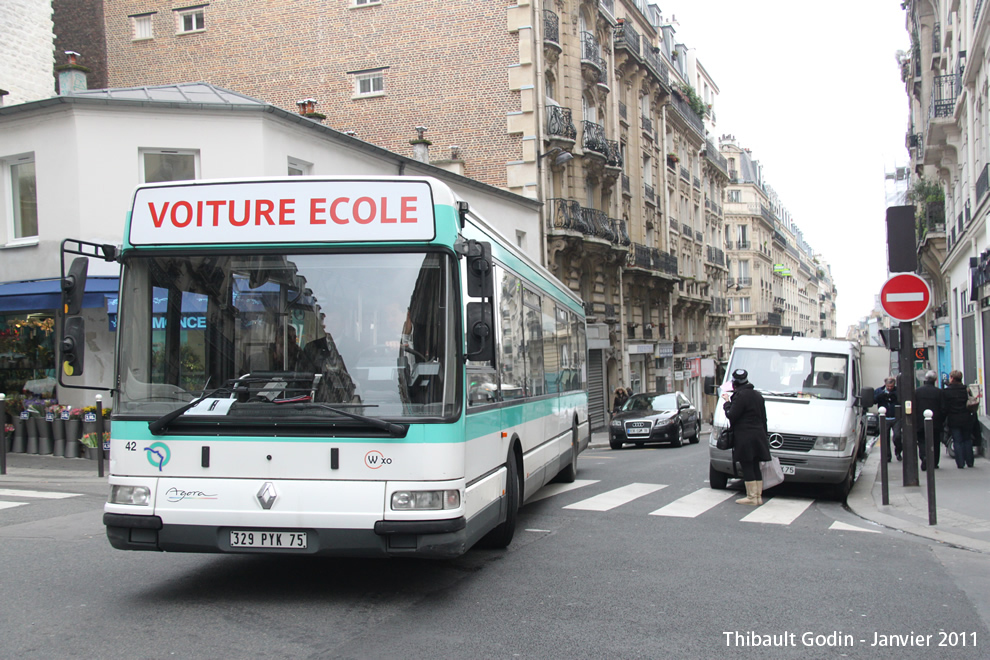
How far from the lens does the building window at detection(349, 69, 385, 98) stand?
31.0 meters

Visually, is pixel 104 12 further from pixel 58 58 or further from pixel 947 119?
pixel 947 119

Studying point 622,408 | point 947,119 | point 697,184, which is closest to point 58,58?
point 622,408

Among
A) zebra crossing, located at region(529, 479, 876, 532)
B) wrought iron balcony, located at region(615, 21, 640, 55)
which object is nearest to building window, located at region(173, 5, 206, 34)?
wrought iron balcony, located at region(615, 21, 640, 55)

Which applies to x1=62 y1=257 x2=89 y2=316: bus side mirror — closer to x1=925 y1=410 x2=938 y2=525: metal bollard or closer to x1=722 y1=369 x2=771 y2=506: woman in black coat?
x1=722 y1=369 x2=771 y2=506: woman in black coat

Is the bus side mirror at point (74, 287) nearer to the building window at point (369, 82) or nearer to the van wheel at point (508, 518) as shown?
the van wheel at point (508, 518)

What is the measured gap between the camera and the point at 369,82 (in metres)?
31.2

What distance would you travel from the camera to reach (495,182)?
103ft

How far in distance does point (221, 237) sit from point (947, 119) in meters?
23.8

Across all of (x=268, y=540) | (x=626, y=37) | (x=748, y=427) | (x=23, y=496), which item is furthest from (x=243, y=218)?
(x=626, y=37)

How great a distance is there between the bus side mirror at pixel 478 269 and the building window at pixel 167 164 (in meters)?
12.3

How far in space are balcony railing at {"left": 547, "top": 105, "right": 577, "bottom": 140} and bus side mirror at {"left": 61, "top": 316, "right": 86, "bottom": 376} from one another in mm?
27287

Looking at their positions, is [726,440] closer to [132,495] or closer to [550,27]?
[132,495]

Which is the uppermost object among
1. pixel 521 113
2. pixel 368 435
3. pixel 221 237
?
pixel 521 113

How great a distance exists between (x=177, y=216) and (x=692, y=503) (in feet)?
24.6
